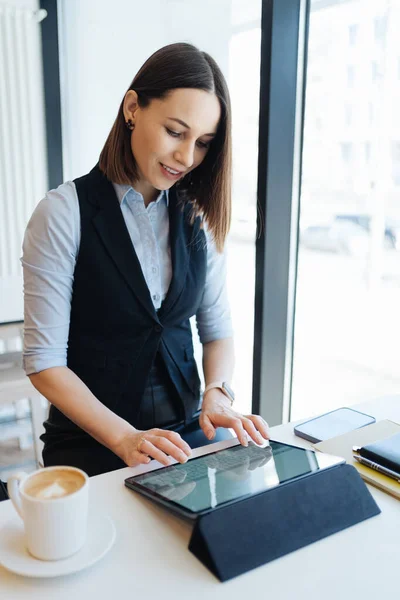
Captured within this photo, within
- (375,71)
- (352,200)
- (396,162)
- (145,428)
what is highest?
(375,71)

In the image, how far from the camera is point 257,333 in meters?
1.77

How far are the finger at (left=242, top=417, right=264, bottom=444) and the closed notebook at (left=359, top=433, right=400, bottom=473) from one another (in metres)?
0.17

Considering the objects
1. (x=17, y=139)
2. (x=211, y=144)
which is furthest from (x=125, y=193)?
(x=17, y=139)

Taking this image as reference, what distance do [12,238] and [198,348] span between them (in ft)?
3.57

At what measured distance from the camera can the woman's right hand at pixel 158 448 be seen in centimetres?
89

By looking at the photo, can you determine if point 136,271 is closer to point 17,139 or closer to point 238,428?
point 238,428

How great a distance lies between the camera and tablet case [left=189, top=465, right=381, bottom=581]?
0.67m

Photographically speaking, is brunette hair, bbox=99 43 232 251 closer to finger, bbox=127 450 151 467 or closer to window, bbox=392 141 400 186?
window, bbox=392 141 400 186

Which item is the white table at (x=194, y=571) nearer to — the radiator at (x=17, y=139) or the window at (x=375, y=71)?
the window at (x=375, y=71)

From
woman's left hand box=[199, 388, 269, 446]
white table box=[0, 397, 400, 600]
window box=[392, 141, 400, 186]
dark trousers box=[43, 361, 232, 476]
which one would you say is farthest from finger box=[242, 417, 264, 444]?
window box=[392, 141, 400, 186]

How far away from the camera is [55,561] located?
25.8 inches

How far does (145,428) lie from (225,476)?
516mm

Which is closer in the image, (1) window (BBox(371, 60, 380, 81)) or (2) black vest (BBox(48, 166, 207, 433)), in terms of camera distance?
(2) black vest (BBox(48, 166, 207, 433))

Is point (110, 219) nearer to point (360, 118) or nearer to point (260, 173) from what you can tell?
point (260, 173)
